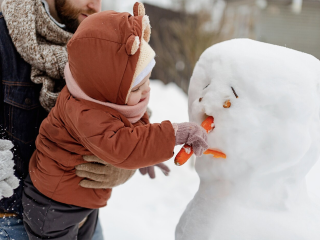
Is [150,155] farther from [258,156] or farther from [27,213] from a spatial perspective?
[27,213]

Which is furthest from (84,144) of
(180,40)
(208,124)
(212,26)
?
(180,40)

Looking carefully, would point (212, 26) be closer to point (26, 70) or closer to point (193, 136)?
point (26, 70)

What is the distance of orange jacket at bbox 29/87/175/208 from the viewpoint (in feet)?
3.65

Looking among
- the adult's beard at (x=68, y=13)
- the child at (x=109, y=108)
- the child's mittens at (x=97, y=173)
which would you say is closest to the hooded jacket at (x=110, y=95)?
the child at (x=109, y=108)

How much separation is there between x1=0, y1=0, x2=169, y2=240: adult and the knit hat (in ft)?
1.02

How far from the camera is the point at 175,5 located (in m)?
8.25

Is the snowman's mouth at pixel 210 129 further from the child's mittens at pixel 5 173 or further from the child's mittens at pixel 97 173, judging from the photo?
the child's mittens at pixel 5 173

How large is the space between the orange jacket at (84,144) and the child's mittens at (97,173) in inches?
1.1

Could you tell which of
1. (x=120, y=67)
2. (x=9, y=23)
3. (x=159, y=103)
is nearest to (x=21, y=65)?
(x=9, y=23)

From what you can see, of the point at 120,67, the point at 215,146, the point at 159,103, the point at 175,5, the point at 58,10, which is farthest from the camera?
the point at 175,5

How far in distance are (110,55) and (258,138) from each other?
2.07 feet

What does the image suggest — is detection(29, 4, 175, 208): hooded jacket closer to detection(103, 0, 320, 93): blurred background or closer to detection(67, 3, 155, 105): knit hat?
detection(67, 3, 155, 105): knit hat

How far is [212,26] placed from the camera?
5609 mm

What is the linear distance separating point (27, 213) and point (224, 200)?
0.89 m
